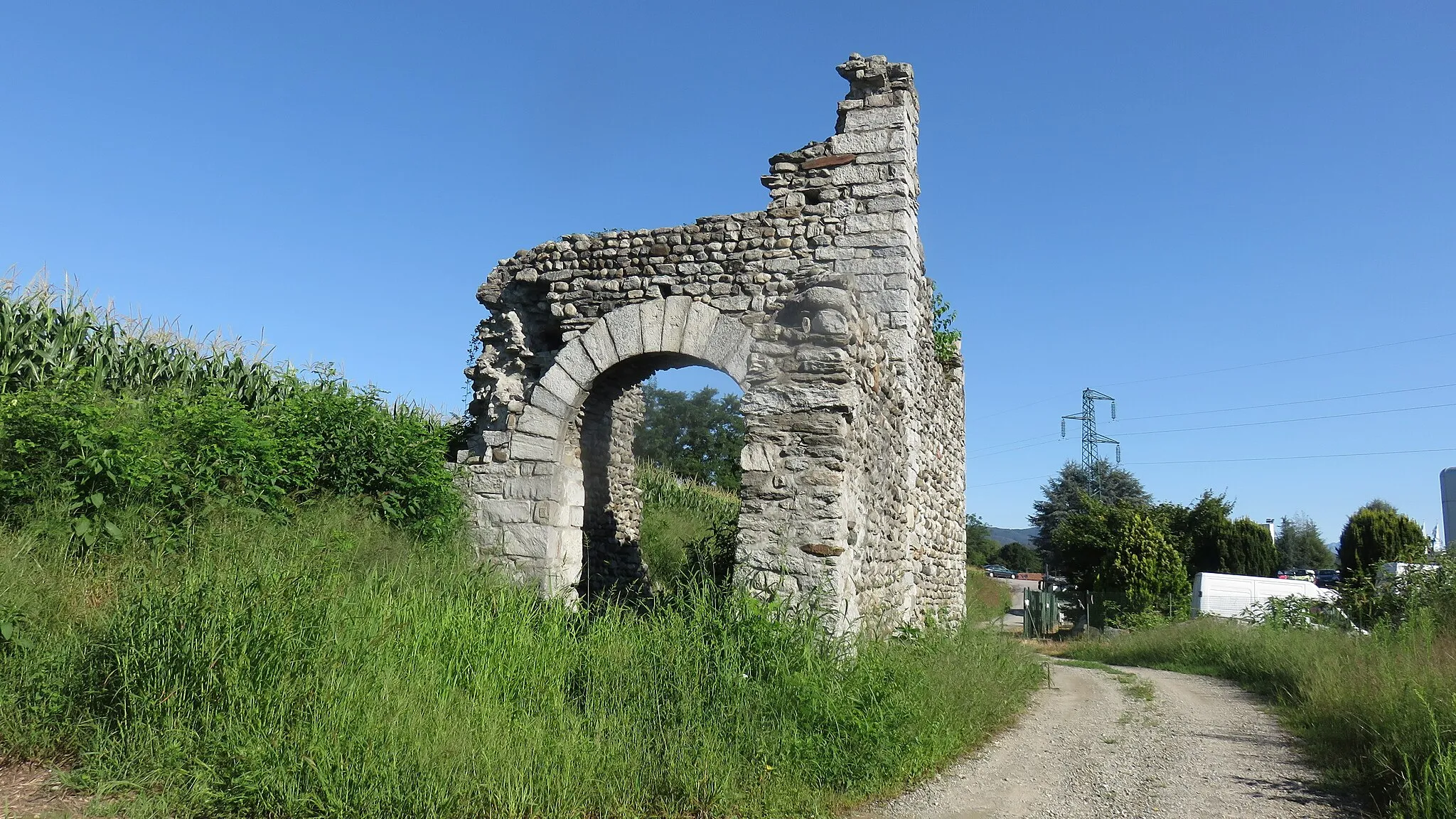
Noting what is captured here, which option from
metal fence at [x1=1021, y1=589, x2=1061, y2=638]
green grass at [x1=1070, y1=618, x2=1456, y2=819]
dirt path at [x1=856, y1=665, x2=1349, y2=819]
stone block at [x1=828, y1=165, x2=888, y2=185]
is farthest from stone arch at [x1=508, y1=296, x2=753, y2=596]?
metal fence at [x1=1021, y1=589, x2=1061, y2=638]

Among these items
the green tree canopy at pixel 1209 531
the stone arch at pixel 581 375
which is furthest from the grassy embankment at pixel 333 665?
the green tree canopy at pixel 1209 531

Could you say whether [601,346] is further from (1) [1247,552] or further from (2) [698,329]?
(1) [1247,552]

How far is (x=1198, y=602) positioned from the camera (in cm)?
2100

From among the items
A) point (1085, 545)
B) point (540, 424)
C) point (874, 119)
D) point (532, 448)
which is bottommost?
point (1085, 545)

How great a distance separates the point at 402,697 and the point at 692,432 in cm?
3978

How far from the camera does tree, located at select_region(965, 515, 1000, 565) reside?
51003 mm

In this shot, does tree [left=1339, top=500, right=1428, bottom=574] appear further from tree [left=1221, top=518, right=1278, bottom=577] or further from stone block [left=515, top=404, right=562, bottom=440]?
stone block [left=515, top=404, right=562, bottom=440]

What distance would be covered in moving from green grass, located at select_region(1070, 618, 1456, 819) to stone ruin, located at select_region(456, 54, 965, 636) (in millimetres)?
3330

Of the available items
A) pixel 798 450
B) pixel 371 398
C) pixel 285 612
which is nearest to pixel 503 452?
pixel 371 398

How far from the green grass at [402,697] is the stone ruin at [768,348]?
1.54 m

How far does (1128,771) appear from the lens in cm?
612

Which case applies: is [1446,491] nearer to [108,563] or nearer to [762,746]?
[762,746]

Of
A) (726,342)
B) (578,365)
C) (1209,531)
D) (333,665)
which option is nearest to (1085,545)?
(1209,531)

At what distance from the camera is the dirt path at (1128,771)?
16.9 ft
